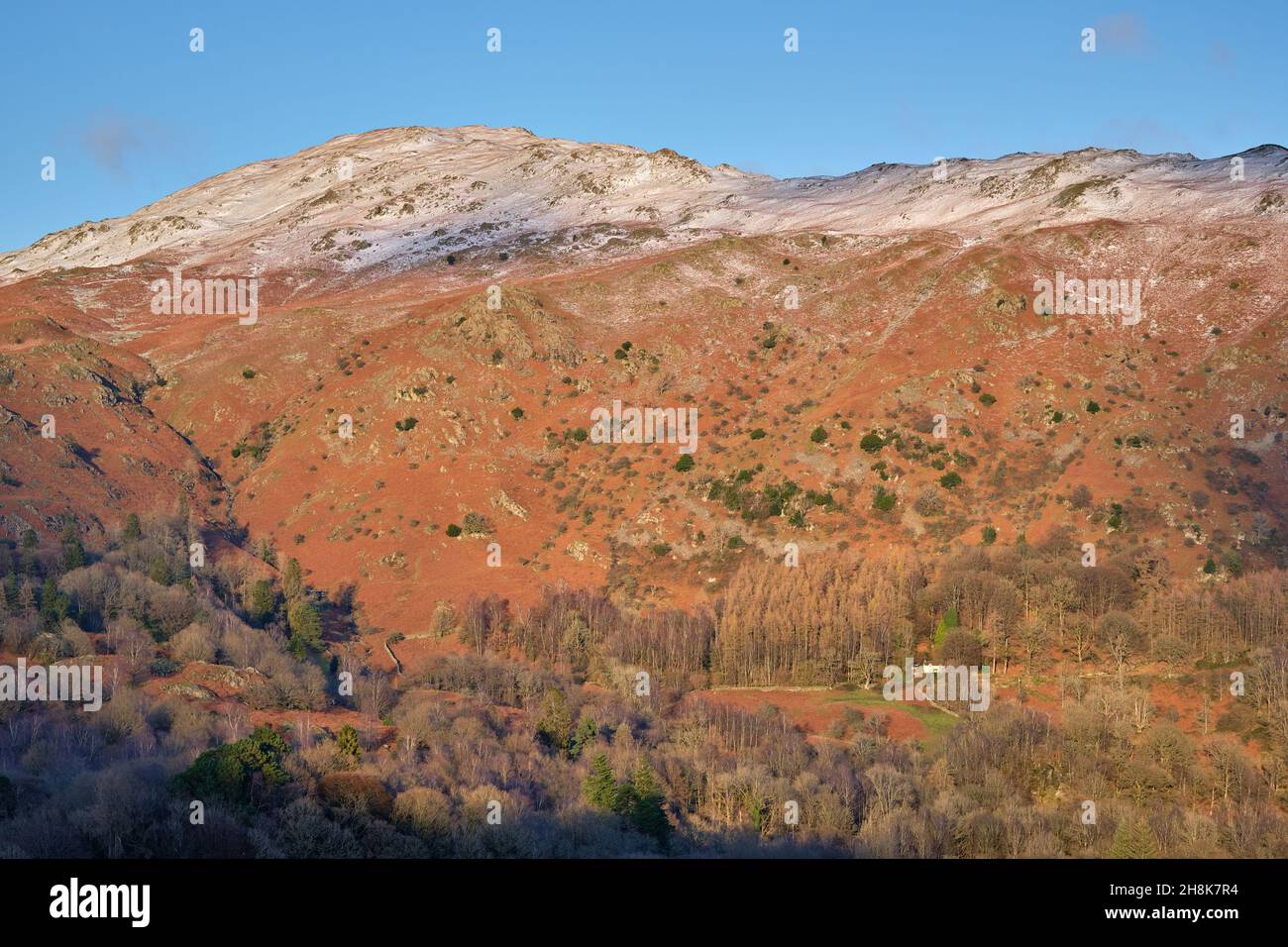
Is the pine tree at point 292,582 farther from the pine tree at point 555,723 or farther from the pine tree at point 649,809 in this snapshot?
the pine tree at point 649,809

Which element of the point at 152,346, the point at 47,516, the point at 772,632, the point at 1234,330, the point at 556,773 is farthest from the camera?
the point at 152,346

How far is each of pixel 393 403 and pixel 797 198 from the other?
57663mm

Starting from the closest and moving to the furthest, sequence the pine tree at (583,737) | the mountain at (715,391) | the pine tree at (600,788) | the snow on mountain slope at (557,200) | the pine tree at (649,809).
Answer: the pine tree at (649,809) → the pine tree at (600,788) → the pine tree at (583,737) → the mountain at (715,391) → the snow on mountain slope at (557,200)

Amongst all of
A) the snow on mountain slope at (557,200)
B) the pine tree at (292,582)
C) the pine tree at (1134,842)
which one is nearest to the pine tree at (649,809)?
the pine tree at (1134,842)

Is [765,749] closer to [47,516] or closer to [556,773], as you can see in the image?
[556,773]

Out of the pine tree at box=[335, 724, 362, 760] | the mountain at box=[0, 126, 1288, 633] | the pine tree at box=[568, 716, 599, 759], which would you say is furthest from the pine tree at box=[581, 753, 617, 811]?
the mountain at box=[0, 126, 1288, 633]

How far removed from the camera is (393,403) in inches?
3095

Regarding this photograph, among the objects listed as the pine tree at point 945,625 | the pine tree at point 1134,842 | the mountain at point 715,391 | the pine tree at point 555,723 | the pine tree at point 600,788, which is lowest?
the pine tree at point 1134,842

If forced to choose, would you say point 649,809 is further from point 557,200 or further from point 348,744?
point 557,200

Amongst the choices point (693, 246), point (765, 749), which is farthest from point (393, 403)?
point (765, 749)

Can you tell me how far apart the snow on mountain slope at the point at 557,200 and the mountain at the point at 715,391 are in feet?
2.52

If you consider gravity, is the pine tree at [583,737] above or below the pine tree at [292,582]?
below

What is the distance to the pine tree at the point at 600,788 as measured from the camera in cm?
3438

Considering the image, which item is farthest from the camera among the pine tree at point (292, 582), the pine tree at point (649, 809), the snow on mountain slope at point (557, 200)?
the snow on mountain slope at point (557, 200)
